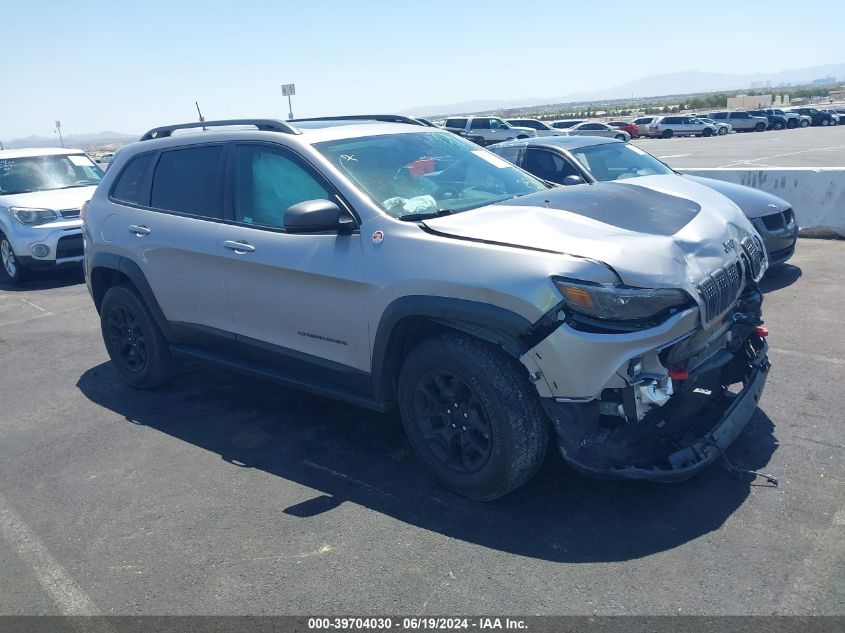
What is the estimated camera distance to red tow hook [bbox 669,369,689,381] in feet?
11.6

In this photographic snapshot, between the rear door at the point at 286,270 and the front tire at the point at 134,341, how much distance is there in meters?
1.11

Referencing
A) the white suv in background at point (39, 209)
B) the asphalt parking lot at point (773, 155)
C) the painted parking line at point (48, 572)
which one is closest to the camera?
the painted parking line at point (48, 572)

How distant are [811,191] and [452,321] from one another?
8.08 m

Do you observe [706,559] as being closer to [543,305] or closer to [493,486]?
[493,486]

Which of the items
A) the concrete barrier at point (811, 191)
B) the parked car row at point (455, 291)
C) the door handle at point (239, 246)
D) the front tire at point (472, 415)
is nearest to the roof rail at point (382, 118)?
the parked car row at point (455, 291)

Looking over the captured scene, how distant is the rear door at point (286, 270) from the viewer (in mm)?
4164

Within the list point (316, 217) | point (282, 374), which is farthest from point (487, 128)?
point (316, 217)

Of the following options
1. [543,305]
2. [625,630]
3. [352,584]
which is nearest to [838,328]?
[543,305]

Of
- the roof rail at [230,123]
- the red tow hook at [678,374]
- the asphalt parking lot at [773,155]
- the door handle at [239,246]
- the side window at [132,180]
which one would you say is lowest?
the asphalt parking lot at [773,155]

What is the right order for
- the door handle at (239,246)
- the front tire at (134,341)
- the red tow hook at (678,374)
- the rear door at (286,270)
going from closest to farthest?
the red tow hook at (678,374)
the rear door at (286,270)
the door handle at (239,246)
the front tire at (134,341)

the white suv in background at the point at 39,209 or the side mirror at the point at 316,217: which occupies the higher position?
the side mirror at the point at 316,217

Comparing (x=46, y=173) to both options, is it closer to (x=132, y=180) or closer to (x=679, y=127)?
(x=132, y=180)

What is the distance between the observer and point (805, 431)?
4.35 metres

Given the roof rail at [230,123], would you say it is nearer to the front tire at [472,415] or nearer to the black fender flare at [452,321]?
the black fender flare at [452,321]
